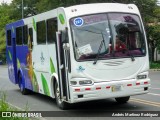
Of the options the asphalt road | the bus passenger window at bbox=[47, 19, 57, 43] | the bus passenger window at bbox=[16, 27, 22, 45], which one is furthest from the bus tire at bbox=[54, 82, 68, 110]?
the bus passenger window at bbox=[16, 27, 22, 45]

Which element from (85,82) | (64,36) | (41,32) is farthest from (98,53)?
(41,32)

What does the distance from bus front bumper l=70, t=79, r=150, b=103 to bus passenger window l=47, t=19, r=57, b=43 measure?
95.9 inches

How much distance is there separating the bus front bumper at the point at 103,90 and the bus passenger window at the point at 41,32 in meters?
3.56

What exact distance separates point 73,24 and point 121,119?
2960 millimetres

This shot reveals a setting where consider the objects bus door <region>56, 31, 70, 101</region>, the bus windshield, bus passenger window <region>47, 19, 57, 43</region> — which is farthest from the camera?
bus passenger window <region>47, 19, 57, 43</region>

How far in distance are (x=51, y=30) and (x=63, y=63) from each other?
1828 millimetres

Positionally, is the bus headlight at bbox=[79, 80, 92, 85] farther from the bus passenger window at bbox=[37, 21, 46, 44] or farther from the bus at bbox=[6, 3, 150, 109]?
the bus passenger window at bbox=[37, 21, 46, 44]

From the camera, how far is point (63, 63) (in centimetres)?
1238

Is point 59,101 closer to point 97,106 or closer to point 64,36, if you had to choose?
point 97,106

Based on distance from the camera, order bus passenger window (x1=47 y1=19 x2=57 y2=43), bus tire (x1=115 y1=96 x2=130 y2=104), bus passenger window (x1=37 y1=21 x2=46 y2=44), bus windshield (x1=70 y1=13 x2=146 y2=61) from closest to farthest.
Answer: bus windshield (x1=70 y1=13 x2=146 y2=61)
bus passenger window (x1=47 y1=19 x2=57 y2=43)
bus tire (x1=115 y1=96 x2=130 y2=104)
bus passenger window (x1=37 y1=21 x2=46 y2=44)

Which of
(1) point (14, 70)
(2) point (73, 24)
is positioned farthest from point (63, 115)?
(1) point (14, 70)

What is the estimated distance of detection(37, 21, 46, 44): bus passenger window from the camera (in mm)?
14720

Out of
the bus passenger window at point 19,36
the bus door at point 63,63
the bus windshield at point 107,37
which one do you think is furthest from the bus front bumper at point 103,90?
the bus passenger window at point 19,36

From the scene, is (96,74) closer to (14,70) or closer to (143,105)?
(143,105)
